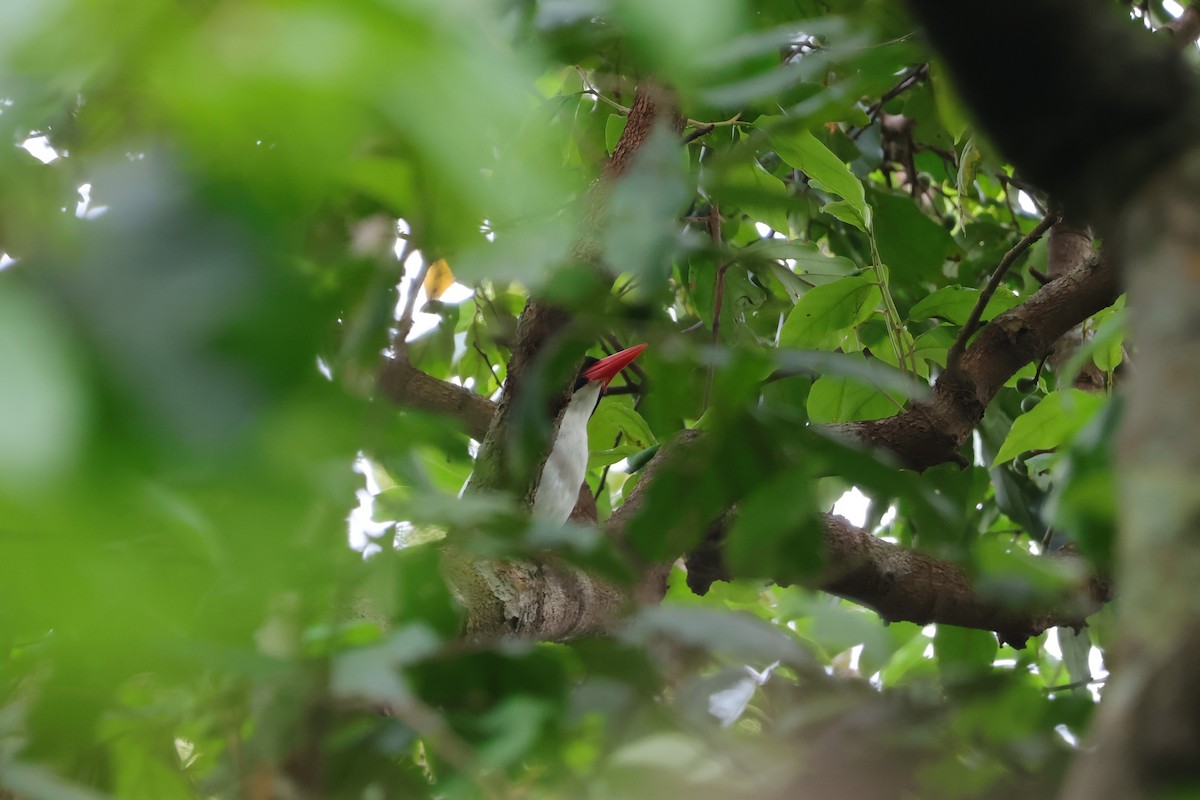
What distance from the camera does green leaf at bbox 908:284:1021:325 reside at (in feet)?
4.38

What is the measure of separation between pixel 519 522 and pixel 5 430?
22 centimetres

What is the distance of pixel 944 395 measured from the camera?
4.31ft

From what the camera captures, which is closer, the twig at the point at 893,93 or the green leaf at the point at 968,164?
the green leaf at the point at 968,164

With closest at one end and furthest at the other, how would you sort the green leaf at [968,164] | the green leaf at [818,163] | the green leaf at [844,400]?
1. the green leaf at [818,163]
2. the green leaf at [844,400]
3. the green leaf at [968,164]

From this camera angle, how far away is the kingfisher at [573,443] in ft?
5.92

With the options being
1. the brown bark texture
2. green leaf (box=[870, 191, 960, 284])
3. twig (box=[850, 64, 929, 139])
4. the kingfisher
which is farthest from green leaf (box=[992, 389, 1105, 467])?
twig (box=[850, 64, 929, 139])

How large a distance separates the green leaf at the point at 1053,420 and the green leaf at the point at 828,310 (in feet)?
1.20

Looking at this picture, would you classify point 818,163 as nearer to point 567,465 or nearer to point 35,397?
point 35,397

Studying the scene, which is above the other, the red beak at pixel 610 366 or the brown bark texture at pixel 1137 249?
the brown bark texture at pixel 1137 249

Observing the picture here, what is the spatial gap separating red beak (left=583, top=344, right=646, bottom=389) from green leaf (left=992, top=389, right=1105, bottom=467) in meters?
1.27

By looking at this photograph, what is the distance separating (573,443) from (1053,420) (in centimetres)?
155

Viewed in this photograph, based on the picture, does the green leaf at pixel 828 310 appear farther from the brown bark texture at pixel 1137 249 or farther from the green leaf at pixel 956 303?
the brown bark texture at pixel 1137 249

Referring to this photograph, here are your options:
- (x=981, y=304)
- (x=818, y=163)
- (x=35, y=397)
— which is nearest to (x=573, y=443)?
(x=981, y=304)

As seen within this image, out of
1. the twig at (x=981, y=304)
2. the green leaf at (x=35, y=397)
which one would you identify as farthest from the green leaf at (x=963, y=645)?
the green leaf at (x=35, y=397)
